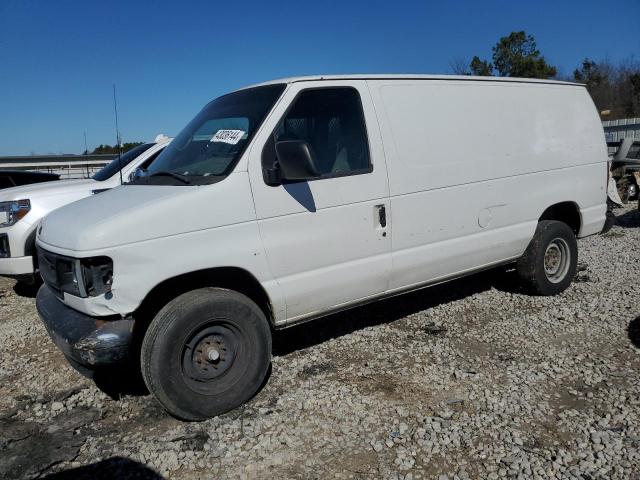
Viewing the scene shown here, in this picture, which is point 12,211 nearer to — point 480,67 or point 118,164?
point 118,164

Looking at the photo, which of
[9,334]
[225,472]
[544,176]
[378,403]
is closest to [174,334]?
[225,472]

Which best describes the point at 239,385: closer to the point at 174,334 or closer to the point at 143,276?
the point at 174,334

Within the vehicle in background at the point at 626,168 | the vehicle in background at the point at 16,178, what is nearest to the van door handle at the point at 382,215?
the vehicle in background at the point at 16,178

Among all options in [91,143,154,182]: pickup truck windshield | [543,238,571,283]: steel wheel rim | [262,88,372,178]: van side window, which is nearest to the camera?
[262,88,372,178]: van side window

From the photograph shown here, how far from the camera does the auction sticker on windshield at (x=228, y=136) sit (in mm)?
3650

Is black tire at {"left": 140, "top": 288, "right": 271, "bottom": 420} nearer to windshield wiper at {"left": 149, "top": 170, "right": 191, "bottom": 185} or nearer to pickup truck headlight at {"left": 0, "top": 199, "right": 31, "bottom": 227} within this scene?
windshield wiper at {"left": 149, "top": 170, "right": 191, "bottom": 185}

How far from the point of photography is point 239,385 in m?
3.52

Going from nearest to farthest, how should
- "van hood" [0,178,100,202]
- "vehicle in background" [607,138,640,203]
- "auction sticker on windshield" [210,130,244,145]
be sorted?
1. "auction sticker on windshield" [210,130,244,145]
2. "van hood" [0,178,100,202]
3. "vehicle in background" [607,138,640,203]

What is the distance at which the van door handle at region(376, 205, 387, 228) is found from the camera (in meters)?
3.98

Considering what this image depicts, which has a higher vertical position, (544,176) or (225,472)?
(544,176)

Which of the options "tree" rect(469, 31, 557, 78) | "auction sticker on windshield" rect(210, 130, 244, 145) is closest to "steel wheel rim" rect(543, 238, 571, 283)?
"auction sticker on windshield" rect(210, 130, 244, 145)

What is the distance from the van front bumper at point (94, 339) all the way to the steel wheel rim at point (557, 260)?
4305 millimetres

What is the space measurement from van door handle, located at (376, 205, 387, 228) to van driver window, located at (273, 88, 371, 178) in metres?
0.31

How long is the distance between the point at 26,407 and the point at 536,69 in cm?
3666
